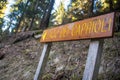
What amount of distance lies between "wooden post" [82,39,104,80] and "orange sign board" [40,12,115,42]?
207mm

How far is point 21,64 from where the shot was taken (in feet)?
28.9

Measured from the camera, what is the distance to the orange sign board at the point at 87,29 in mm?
3410

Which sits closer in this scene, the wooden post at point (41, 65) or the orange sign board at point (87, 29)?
the orange sign board at point (87, 29)

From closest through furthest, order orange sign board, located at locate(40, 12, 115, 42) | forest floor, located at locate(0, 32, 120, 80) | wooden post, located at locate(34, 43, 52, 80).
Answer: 1. orange sign board, located at locate(40, 12, 115, 42)
2. wooden post, located at locate(34, 43, 52, 80)
3. forest floor, located at locate(0, 32, 120, 80)

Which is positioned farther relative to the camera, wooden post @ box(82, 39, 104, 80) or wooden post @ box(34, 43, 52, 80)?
wooden post @ box(34, 43, 52, 80)

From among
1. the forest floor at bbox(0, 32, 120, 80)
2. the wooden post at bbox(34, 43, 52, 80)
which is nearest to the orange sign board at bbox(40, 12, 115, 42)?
the wooden post at bbox(34, 43, 52, 80)

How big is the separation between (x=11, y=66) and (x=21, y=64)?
0.67 m

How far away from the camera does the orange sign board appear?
3410 millimetres

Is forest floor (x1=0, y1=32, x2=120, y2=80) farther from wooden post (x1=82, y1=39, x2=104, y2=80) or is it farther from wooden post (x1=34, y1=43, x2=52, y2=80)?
wooden post (x1=82, y1=39, x2=104, y2=80)

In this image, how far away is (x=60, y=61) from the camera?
24.0 ft

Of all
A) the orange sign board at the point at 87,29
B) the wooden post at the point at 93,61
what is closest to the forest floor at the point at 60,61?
the wooden post at the point at 93,61

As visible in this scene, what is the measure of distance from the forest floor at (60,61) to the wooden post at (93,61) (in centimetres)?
159

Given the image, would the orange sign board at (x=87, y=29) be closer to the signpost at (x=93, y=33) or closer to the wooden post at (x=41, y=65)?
the signpost at (x=93, y=33)

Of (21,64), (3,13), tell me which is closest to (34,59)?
(21,64)
